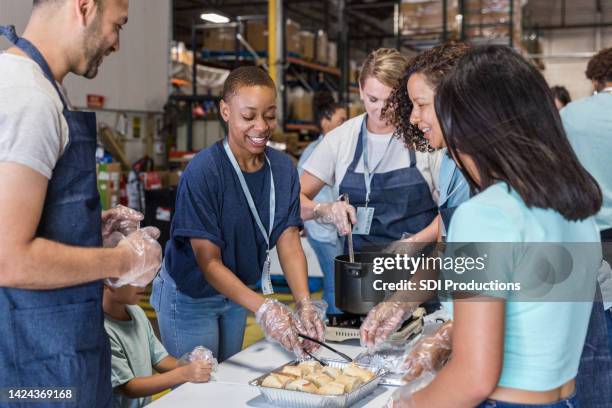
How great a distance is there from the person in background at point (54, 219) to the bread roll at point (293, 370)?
535 mm

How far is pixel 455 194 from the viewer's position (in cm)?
236

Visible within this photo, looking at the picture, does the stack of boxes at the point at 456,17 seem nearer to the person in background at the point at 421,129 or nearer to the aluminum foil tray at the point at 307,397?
the person in background at the point at 421,129

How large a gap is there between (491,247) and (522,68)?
13.2 inches

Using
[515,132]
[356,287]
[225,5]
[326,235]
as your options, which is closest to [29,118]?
[515,132]

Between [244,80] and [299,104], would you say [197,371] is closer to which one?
[244,80]

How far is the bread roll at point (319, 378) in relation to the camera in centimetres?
192

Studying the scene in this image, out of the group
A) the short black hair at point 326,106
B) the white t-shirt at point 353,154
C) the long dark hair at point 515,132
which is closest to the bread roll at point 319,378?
the long dark hair at point 515,132

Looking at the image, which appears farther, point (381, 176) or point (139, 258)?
point (381, 176)

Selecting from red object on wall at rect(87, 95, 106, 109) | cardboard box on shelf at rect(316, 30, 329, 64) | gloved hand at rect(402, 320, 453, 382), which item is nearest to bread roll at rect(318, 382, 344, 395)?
gloved hand at rect(402, 320, 453, 382)

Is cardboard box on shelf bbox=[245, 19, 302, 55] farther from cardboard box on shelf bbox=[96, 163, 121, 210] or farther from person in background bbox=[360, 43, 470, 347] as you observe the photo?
person in background bbox=[360, 43, 470, 347]

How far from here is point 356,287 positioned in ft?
7.74

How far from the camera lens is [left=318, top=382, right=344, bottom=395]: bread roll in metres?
1.85

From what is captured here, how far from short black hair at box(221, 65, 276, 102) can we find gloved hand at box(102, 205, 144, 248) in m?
0.73

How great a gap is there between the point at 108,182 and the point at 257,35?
322cm
